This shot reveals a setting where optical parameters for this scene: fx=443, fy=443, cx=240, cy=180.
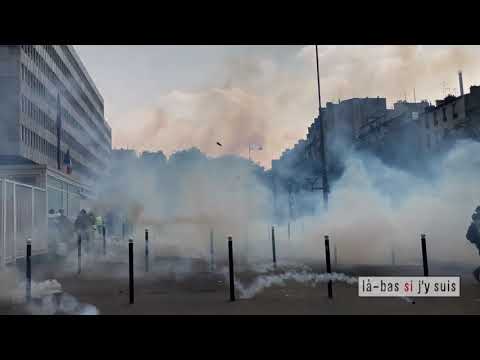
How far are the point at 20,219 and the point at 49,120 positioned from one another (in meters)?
28.3

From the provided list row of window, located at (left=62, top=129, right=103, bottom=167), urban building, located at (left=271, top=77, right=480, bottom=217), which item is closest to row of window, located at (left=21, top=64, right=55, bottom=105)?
row of window, located at (left=62, top=129, right=103, bottom=167)

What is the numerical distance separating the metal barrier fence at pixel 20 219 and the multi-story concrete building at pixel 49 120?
0.87 ft

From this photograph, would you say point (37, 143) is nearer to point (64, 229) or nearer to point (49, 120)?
point (49, 120)

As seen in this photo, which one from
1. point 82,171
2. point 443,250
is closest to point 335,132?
point 82,171

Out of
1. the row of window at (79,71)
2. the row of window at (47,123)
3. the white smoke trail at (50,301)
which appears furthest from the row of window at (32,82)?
the white smoke trail at (50,301)

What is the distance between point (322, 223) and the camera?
16.3m

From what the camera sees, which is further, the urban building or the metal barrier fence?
the urban building

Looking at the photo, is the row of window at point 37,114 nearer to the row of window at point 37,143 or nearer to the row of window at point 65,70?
the row of window at point 37,143

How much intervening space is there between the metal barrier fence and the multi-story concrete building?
26 cm

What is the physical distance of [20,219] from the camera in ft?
38.0

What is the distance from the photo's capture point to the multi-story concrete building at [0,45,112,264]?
1531 centimetres

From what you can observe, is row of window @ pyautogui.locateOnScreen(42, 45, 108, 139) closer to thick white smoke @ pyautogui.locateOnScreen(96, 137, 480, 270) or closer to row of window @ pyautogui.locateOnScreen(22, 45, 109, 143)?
row of window @ pyautogui.locateOnScreen(22, 45, 109, 143)
